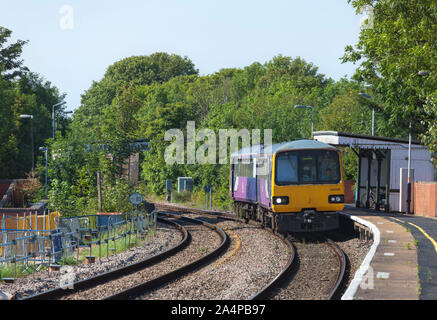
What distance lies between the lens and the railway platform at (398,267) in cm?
1052

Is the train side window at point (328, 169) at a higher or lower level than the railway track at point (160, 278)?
higher

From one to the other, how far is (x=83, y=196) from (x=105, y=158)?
206cm

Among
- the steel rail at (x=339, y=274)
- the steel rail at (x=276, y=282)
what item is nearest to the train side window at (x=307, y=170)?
the steel rail at (x=339, y=274)

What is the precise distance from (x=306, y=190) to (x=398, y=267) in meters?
7.85

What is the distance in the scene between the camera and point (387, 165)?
31.2 meters

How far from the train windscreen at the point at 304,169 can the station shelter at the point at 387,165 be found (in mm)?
10336

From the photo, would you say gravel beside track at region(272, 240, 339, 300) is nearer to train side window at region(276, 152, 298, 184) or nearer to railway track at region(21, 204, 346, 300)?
railway track at region(21, 204, 346, 300)

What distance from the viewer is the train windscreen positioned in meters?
20.8

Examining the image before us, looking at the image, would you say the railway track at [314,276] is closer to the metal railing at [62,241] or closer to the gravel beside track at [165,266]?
the gravel beside track at [165,266]

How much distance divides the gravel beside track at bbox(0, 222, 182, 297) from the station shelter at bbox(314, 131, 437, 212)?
12.3 metres

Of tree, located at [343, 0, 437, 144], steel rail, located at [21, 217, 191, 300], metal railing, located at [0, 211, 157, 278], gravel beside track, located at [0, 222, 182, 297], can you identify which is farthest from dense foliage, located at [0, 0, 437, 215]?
steel rail, located at [21, 217, 191, 300]

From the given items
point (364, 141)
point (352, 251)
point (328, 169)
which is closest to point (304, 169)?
point (328, 169)

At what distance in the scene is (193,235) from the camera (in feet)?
77.5
